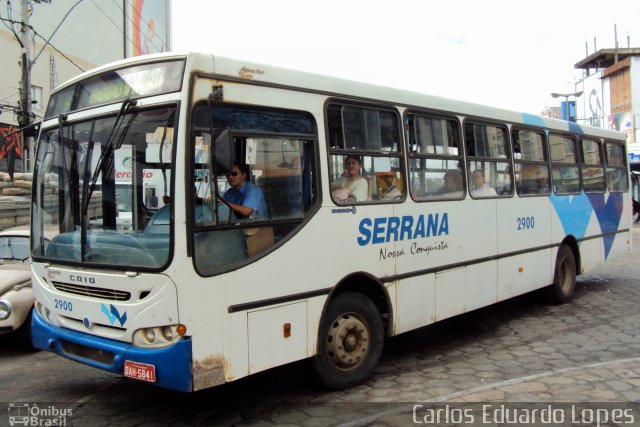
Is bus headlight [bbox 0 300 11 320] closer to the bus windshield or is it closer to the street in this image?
the street

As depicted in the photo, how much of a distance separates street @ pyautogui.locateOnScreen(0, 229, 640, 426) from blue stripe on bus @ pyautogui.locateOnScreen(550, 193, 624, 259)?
6.08 feet

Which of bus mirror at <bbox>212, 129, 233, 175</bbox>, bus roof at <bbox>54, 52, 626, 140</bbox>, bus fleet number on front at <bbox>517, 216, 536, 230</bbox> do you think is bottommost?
bus fleet number on front at <bbox>517, 216, 536, 230</bbox>

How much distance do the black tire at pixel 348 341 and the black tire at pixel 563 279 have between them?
4347 millimetres

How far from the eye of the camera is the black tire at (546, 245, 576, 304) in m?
8.20

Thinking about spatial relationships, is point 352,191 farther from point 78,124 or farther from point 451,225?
point 78,124

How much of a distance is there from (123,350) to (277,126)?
2.04 metres

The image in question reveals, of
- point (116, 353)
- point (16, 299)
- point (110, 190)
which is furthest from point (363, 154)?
point (16, 299)

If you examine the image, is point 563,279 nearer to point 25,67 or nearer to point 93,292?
point 93,292

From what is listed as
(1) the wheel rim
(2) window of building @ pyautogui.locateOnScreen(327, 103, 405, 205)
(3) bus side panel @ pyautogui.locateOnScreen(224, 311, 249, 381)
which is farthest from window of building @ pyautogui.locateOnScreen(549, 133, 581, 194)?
(3) bus side panel @ pyautogui.locateOnScreen(224, 311, 249, 381)

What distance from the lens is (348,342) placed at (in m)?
4.78

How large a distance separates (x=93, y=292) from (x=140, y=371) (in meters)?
0.77

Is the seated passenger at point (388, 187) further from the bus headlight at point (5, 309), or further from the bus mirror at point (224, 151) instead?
the bus headlight at point (5, 309)

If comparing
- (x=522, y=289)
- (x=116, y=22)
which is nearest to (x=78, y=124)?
(x=522, y=289)

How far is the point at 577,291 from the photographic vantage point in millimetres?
9617
